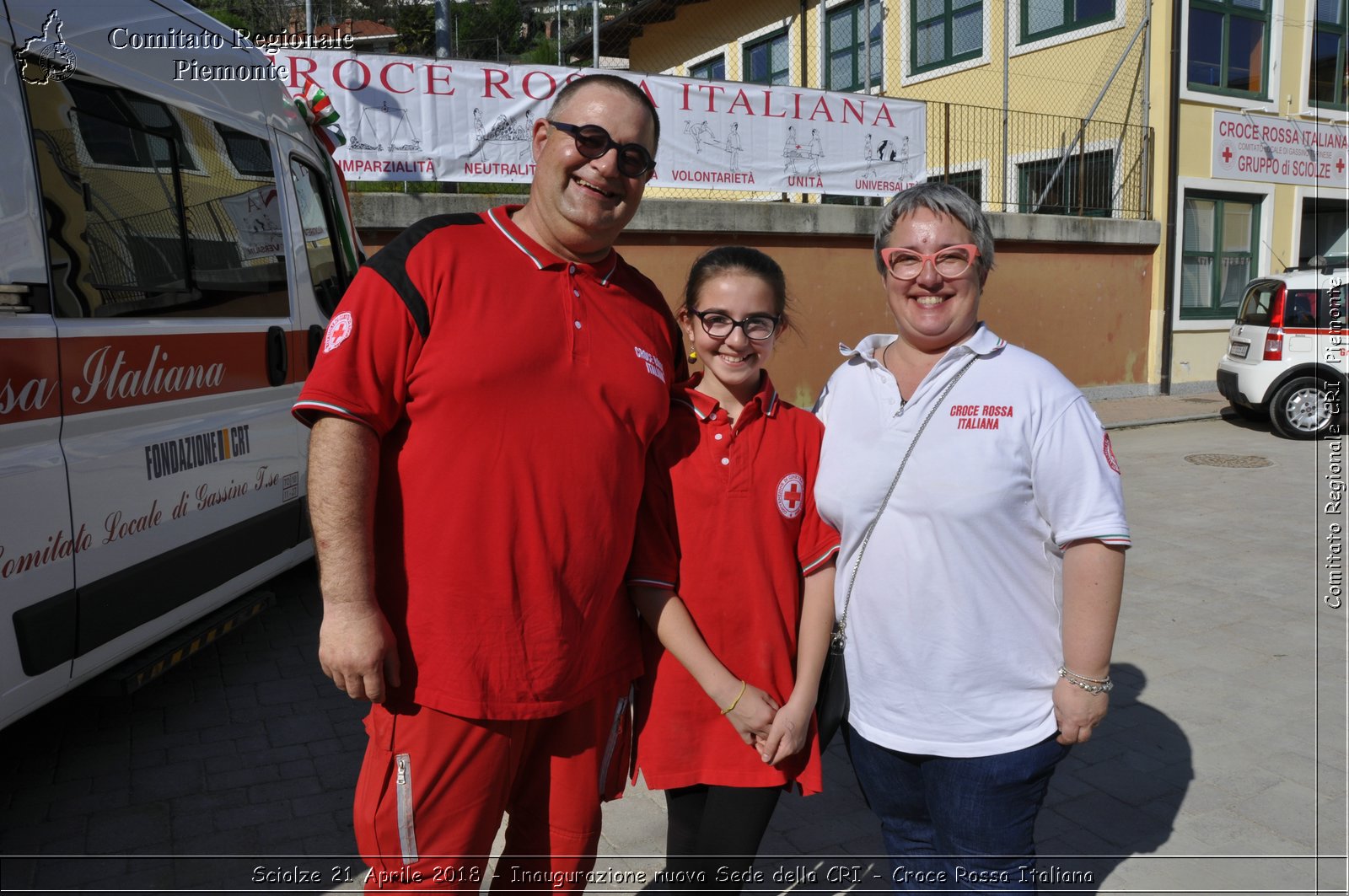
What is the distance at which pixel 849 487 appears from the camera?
81.4 inches

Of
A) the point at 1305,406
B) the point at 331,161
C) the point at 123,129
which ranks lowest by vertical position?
the point at 1305,406

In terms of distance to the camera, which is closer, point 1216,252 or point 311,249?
point 311,249

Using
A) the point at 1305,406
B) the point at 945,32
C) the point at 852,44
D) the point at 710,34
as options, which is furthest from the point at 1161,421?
the point at 710,34

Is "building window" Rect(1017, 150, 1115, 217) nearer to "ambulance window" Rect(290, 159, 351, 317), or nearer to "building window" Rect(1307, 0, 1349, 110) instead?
"building window" Rect(1307, 0, 1349, 110)

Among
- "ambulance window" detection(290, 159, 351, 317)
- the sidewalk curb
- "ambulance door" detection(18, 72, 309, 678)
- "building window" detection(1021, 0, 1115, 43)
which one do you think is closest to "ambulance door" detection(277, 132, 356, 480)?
"ambulance window" detection(290, 159, 351, 317)

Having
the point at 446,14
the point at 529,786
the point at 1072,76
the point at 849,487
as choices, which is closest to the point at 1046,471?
the point at 849,487

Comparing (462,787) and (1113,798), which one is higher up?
(462,787)

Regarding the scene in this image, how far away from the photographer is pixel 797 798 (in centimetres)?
354

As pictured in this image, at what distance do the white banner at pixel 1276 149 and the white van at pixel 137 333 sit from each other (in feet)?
49.3

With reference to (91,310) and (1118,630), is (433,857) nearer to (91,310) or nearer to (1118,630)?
(91,310)

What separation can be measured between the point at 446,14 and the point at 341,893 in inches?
335

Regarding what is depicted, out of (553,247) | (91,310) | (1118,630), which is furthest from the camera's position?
(1118,630)

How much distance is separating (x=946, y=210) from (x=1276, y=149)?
17132 millimetres

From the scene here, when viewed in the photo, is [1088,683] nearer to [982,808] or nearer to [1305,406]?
[982,808]
